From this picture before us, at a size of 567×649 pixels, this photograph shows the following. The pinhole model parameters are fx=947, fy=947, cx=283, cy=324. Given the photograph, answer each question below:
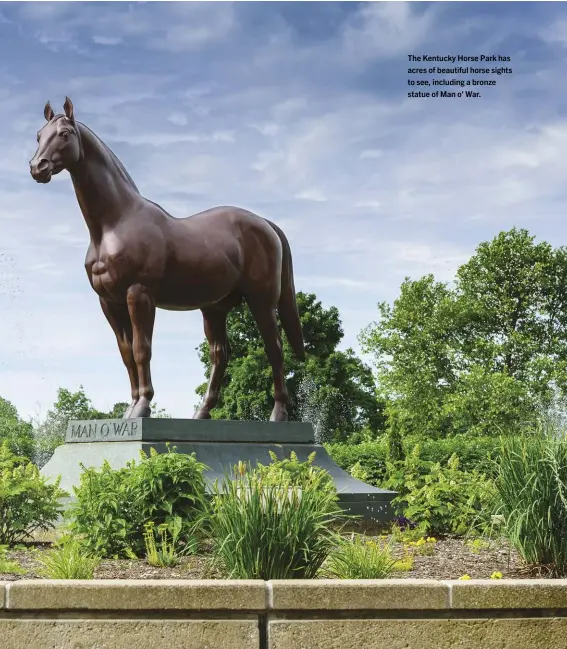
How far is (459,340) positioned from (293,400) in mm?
7504

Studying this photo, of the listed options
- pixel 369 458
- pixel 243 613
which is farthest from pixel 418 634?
pixel 369 458

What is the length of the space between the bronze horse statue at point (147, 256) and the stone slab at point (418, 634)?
5.00 metres

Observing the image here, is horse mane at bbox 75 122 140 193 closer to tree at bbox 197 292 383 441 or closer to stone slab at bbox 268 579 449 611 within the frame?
stone slab at bbox 268 579 449 611

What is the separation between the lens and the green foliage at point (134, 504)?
7785 millimetres

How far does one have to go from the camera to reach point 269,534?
633cm

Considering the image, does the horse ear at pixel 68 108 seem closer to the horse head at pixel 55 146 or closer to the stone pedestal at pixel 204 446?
the horse head at pixel 55 146

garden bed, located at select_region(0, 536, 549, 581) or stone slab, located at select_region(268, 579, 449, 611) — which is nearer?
stone slab, located at select_region(268, 579, 449, 611)

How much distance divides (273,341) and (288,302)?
769mm

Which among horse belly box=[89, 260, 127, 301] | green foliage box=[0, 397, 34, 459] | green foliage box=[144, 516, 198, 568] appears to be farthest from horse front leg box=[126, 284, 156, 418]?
green foliage box=[0, 397, 34, 459]

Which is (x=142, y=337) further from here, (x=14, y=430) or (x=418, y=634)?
(x=14, y=430)

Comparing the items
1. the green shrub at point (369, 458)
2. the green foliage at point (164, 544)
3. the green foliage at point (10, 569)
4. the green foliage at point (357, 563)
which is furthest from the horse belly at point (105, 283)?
the green shrub at point (369, 458)

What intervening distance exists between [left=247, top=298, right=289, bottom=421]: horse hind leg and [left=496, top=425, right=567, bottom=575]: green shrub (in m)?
4.88

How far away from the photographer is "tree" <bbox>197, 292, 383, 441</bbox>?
33.0m

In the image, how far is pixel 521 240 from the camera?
3775 centimetres
